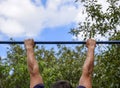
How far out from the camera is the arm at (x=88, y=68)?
11.9 feet

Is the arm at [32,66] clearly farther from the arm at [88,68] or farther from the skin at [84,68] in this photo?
the arm at [88,68]

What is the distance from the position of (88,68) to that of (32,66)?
0.56m

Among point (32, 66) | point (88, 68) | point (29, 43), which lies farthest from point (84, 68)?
point (29, 43)

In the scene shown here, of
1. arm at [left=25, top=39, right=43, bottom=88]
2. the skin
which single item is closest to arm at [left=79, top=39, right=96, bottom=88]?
the skin

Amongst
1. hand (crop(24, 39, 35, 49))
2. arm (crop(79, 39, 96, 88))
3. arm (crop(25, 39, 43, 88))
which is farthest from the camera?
hand (crop(24, 39, 35, 49))

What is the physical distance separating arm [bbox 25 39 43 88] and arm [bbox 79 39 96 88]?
396mm

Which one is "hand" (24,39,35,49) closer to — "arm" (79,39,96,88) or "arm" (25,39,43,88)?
"arm" (25,39,43,88)

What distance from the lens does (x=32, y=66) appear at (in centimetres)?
400

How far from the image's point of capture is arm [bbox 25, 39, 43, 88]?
3763mm

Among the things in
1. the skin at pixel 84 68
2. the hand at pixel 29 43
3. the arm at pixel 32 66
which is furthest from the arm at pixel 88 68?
the hand at pixel 29 43

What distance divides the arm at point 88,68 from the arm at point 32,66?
396 millimetres

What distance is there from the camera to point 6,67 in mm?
22609

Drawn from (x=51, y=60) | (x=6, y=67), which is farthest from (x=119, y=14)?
(x=51, y=60)

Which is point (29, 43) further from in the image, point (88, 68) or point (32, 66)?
point (88, 68)
